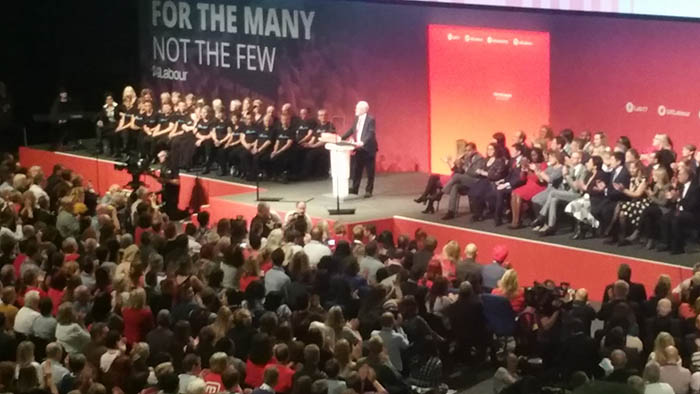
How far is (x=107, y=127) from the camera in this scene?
755 inches

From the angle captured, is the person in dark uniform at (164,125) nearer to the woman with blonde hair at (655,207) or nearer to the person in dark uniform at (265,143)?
the person in dark uniform at (265,143)

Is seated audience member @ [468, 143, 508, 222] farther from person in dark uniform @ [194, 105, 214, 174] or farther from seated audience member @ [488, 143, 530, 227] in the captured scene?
person in dark uniform @ [194, 105, 214, 174]

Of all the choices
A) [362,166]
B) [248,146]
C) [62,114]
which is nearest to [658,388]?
[362,166]

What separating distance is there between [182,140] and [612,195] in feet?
22.0

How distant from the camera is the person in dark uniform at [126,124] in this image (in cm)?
1889

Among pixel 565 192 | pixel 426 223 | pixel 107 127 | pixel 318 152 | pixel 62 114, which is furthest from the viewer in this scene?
pixel 62 114

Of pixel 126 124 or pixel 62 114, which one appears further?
pixel 62 114

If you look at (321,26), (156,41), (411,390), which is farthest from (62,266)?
(156,41)

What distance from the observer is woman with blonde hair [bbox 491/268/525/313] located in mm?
10609

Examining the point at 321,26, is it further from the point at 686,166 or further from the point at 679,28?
the point at 686,166

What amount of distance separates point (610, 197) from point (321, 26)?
609cm

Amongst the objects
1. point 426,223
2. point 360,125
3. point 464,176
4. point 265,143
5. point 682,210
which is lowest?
point 426,223

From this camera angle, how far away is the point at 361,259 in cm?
1146

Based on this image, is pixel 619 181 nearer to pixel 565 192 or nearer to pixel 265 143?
pixel 565 192
